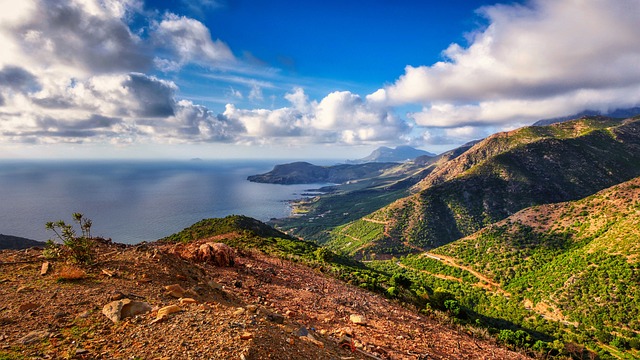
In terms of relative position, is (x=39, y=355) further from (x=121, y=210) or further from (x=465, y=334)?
(x=121, y=210)

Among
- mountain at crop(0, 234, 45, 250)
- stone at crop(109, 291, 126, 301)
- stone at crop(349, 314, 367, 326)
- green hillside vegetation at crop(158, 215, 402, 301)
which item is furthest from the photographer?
mountain at crop(0, 234, 45, 250)

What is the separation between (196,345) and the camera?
24.5 feet

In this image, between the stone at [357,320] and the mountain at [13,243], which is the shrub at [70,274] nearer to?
the stone at [357,320]

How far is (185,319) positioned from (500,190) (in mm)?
158098

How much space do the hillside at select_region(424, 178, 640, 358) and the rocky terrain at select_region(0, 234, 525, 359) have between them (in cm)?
4321

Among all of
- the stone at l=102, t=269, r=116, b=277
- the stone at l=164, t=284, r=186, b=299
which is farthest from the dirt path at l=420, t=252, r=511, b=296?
the stone at l=102, t=269, r=116, b=277

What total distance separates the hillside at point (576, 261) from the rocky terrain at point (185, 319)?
43.2m

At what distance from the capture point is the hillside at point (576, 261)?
45438 mm

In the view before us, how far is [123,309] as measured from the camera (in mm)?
9156

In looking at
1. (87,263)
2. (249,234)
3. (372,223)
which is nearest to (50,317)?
(87,263)

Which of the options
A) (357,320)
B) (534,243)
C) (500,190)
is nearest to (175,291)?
(357,320)

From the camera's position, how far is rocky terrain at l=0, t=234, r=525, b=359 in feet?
25.0

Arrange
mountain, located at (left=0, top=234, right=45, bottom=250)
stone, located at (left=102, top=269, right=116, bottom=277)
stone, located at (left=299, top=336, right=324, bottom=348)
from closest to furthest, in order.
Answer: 1. stone, located at (left=299, top=336, right=324, bottom=348)
2. stone, located at (left=102, top=269, right=116, bottom=277)
3. mountain, located at (left=0, top=234, right=45, bottom=250)

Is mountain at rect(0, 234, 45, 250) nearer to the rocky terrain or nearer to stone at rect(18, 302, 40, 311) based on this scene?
the rocky terrain
